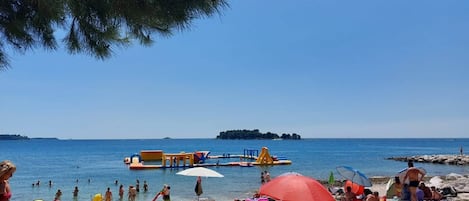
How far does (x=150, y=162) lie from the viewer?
53031mm

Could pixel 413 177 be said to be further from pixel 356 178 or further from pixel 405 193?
pixel 356 178

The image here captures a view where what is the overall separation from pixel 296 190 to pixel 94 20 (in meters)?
5.29

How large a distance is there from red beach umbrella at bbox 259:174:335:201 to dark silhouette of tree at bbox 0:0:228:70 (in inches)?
176

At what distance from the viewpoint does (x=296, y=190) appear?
804cm

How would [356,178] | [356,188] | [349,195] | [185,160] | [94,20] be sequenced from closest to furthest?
1. [94,20]
2. [349,195]
3. [356,178]
4. [356,188]
5. [185,160]

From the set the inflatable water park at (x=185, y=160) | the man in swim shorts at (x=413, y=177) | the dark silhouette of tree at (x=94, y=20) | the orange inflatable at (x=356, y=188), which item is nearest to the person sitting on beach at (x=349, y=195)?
the orange inflatable at (x=356, y=188)

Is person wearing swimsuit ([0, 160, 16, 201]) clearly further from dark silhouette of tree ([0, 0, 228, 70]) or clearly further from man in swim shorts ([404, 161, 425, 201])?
man in swim shorts ([404, 161, 425, 201])

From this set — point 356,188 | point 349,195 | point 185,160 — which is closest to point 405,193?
point 349,195

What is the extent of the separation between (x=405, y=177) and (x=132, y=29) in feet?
25.4

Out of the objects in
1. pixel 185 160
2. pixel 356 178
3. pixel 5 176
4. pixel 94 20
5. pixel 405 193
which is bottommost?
pixel 185 160

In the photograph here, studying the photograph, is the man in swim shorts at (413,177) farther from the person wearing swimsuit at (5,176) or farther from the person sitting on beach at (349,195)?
the person wearing swimsuit at (5,176)

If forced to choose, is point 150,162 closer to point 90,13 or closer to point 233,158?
point 233,158

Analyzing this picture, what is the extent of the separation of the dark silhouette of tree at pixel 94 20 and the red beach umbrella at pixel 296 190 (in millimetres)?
4468

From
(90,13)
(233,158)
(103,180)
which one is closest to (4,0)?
(90,13)
